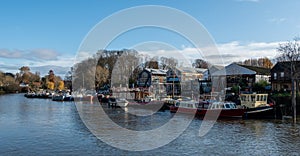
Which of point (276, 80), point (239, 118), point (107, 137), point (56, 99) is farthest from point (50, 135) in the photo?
point (56, 99)

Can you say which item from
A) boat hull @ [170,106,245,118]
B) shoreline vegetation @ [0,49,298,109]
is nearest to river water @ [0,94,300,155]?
boat hull @ [170,106,245,118]

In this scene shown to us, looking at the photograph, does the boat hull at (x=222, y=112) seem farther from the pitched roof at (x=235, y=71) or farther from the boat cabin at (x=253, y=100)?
the pitched roof at (x=235, y=71)

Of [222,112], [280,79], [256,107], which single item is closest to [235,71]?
[280,79]

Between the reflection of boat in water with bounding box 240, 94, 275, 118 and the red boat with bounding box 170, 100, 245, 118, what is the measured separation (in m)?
0.91

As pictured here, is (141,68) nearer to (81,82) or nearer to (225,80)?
(81,82)

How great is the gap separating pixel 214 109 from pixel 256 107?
13.4 feet

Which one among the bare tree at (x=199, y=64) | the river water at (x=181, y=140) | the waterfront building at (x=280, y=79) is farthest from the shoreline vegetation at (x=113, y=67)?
the river water at (x=181, y=140)

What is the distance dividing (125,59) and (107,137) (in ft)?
190

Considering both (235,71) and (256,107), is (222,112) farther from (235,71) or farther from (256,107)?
(235,71)

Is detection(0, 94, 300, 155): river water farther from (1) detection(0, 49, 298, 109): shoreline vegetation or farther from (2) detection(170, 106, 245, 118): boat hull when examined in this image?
(1) detection(0, 49, 298, 109): shoreline vegetation

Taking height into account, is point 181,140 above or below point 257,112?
below

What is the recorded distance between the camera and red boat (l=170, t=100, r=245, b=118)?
31.2 metres

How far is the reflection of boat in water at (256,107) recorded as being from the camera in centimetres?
3112

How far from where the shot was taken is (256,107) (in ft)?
103
